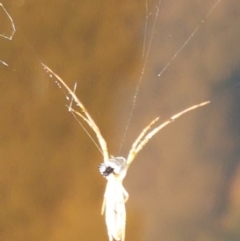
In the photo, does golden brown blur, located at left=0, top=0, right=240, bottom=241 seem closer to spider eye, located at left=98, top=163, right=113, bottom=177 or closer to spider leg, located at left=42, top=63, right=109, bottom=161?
spider leg, located at left=42, top=63, right=109, bottom=161

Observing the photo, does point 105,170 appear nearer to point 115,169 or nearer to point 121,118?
point 115,169

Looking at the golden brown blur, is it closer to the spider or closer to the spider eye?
the spider

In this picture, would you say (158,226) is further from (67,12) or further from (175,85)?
(67,12)

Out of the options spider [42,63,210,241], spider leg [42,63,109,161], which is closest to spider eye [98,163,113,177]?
spider [42,63,210,241]

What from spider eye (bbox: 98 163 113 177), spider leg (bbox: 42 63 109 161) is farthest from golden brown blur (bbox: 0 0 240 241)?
spider eye (bbox: 98 163 113 177)

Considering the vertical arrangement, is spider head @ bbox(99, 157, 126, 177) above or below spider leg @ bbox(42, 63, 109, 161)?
Result: below

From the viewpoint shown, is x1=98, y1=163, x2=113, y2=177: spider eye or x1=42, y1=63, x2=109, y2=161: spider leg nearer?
x1=98, y1=163, x2=113, y2=177: spider eye

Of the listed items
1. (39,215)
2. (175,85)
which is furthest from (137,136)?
(39,215)

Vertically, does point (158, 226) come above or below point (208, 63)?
below
